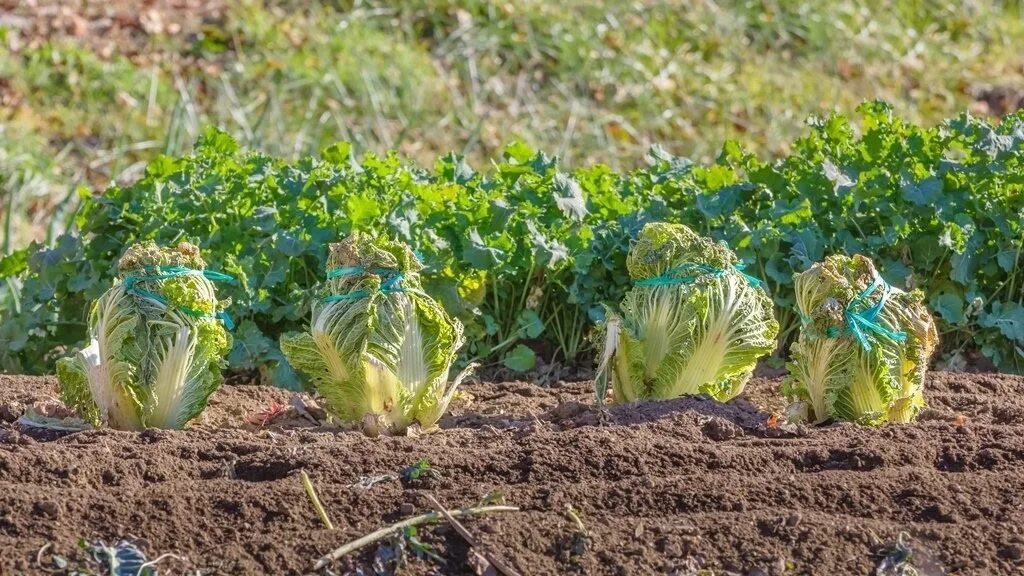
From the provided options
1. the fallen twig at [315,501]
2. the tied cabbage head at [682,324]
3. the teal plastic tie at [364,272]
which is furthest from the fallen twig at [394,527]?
the tied cabbage head at [682,324]

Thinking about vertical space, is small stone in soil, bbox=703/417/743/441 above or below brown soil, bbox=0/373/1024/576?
below

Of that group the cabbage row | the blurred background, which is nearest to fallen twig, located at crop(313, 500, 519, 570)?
the cabbage row

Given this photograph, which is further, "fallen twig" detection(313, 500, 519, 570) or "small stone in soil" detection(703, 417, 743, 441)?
"small stone in soil" detection(703, 417, 743, 441)

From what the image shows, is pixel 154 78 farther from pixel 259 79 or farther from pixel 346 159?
pixel 346 159

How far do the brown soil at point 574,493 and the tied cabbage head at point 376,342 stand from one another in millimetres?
140

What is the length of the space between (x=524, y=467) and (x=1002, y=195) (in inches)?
110

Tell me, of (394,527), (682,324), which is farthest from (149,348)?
(682,324)

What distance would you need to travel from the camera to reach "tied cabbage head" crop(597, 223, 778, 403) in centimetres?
471

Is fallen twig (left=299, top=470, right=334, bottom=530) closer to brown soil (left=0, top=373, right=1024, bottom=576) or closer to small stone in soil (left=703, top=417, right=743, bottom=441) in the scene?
brown soil (left=0, top=373, right=1024, bottom=576)

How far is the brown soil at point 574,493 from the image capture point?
3.46 m

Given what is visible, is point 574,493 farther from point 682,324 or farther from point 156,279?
point 156,279

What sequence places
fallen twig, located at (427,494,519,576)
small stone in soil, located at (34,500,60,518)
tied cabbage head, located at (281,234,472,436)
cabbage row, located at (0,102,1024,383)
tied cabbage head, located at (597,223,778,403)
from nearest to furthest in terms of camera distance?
fallen twig, located at (427,494,519,576), small stone in soil, located at (34,500,60,518), tied cabbage head, located at (281,234,472,436), tied cabbage head, located at (597,223,778,403), cabbage row, located at (0,102,1024,383)

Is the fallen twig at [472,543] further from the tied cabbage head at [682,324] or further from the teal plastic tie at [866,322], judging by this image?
the teal plastic tie at [866,322]

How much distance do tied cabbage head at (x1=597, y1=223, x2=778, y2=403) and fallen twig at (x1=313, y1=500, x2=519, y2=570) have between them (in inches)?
48.5
